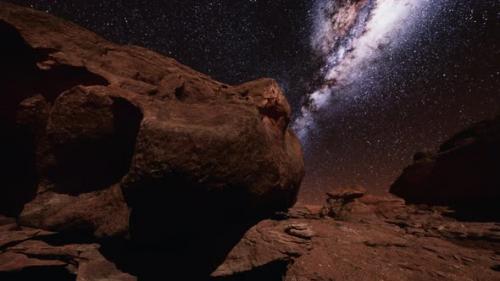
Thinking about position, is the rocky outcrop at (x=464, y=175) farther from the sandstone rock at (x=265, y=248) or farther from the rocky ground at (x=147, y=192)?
the sandstone rock at (x=265, y=248)

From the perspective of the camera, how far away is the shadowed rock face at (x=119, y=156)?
3879 millimetres

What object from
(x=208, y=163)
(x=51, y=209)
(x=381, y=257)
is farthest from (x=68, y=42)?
(x=381, y=257)

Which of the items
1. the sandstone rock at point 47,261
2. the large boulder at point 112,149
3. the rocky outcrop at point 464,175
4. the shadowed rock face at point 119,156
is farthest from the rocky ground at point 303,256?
the rocky outcrop at point 464,175

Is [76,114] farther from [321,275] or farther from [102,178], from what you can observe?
[321,275]

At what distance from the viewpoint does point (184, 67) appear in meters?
7.77

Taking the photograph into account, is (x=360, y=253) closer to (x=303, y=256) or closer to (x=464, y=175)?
(x=303, y=256)

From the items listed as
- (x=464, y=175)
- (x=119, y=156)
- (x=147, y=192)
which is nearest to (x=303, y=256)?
(x=147, y=192)

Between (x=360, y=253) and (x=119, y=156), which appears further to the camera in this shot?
(x=119, y=156)

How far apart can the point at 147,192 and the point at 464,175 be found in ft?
42.7

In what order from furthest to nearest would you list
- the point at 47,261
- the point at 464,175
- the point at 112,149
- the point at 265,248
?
the point at 464,175 < the point at 112,149 < the point at 265,248 < the point at 47,261

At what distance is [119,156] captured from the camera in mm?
5043

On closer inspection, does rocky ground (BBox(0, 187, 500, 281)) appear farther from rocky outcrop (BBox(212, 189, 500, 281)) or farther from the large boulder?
the large boulder

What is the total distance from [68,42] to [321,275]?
7220mm

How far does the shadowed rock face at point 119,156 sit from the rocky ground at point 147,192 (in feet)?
0.07
